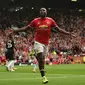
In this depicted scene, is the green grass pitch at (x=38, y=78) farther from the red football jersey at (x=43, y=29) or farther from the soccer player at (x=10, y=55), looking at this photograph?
the soccer player at (x=10, y=55)

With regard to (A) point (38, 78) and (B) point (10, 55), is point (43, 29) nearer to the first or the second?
(A) point (38, 78)

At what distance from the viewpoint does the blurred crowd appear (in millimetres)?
37719

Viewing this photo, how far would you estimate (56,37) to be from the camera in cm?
4416

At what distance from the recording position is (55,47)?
4106 cm

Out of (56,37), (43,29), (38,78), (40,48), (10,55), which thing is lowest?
(56,37)

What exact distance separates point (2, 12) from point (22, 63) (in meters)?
13.3

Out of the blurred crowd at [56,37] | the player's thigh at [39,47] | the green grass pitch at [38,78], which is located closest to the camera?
the player's thigh at [39,47]

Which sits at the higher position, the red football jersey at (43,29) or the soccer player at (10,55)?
the red football jersey at (43,29)

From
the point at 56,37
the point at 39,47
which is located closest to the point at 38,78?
the point at 39,47

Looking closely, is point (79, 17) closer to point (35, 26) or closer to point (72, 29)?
point (72, 29)

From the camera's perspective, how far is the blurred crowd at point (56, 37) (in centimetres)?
3772

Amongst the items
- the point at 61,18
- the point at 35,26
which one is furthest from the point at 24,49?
the point at 35,26

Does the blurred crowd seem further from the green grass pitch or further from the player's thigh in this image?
the player's thigh

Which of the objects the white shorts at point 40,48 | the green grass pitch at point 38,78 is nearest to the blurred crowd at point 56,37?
the green grass pitch at point 38,78
